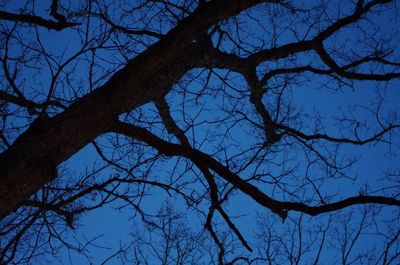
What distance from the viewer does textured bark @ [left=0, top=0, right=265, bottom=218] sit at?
2352mm

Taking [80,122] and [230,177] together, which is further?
[230,177]

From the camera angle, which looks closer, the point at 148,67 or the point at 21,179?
the point at 21,179

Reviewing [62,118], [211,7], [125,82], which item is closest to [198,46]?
[211,7]

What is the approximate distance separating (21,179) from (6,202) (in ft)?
0.49

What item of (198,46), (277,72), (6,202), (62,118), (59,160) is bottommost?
(6,202)

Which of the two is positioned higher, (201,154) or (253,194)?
(201,154)

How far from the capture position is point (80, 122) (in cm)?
263

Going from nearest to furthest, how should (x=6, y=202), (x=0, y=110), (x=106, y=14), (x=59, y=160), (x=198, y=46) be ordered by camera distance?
(x=6, y=202) < (x=59, y=160) < (x=0, y=110) < (x=106, y=14) < (x=198, y=46)

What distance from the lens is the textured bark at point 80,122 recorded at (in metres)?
2.35

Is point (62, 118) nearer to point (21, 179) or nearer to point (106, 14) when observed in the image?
point (21, 179)

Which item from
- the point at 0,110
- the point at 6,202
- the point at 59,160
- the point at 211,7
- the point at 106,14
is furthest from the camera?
the point at 106,14

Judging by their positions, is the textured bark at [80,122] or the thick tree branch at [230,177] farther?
the thick tree branch at [230,177]

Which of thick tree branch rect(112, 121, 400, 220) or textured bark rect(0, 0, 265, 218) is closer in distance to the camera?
textured bark rect(0, 0, 265, 218)

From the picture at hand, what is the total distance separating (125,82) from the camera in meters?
2.65
